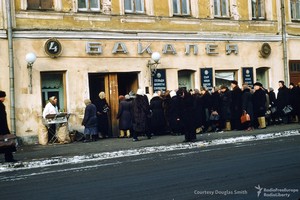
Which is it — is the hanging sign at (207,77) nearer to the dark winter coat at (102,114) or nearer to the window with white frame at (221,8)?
the window with white frame at (221,8)

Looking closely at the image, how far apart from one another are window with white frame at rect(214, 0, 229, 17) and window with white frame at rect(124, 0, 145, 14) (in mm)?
4236

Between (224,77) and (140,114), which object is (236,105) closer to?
(140,114)

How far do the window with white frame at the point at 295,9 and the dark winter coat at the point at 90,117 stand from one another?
14131mm

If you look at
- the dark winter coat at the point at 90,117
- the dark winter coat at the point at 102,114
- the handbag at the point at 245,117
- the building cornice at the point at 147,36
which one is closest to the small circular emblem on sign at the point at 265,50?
the building cornice at the point at 147,36

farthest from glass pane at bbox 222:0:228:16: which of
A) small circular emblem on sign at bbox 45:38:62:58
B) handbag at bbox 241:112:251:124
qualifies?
small circular emblem on sign at bbox 45:38:62:58

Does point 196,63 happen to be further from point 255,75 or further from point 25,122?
point 25,122

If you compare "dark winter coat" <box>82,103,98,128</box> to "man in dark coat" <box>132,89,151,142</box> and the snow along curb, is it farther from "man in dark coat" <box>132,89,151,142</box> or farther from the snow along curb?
the snow along curb

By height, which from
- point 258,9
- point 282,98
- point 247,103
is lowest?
point 247,103

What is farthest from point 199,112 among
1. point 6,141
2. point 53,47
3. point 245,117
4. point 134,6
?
point 6,141

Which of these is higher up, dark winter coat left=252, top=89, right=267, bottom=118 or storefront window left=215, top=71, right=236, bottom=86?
storefront window left=215, top=71, right=236, bottom=86

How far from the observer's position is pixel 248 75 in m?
28.2

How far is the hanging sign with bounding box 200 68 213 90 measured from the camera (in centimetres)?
2638

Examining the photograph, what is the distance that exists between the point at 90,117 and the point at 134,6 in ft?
18.9

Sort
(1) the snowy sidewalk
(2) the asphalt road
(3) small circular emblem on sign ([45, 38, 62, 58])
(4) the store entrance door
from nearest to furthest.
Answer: (2) the asphalt road < (1) the snowy sidewalk < (3) small circular emblem on sign ([45, 38, 62, 58]) < (4) the store entrance door
